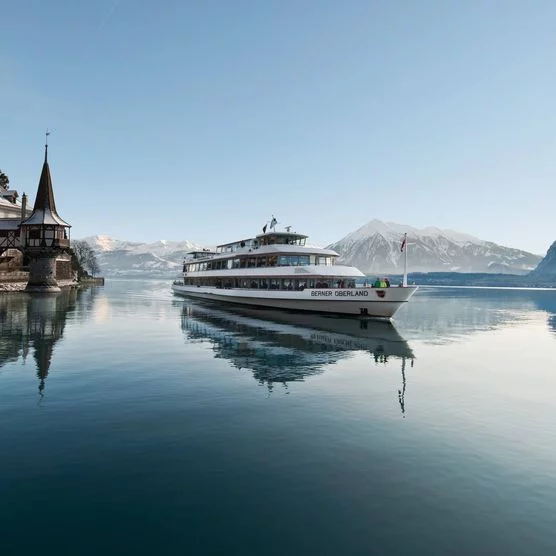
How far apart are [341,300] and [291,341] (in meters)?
14.2

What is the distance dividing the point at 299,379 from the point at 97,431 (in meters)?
8.95

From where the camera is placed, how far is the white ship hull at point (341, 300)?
3928 cm

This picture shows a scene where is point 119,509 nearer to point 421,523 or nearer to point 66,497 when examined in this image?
point 66,497

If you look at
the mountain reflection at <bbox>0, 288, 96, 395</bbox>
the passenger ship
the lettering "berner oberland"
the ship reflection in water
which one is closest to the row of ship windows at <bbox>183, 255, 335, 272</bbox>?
the passenger ship

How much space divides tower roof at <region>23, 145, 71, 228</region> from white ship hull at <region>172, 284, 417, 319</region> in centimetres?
4360

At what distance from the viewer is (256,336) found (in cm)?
3084

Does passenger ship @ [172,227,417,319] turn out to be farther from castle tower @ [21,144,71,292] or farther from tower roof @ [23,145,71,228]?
tower roof @ [23,145,71,228]

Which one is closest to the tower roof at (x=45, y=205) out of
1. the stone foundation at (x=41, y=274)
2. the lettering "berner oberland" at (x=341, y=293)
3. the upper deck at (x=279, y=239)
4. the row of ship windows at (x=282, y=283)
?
the stone foundation at (x=41, y=274)

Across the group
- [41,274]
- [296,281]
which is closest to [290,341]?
[296,281]

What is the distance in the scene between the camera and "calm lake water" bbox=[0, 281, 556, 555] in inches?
280

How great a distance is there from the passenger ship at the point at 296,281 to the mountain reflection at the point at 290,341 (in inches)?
65.6

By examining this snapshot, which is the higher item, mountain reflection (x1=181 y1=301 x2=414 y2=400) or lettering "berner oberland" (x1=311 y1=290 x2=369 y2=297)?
lettering "berner oberland" (x1=311 y1=290 x2=369 y2=297)

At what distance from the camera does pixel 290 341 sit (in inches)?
1132

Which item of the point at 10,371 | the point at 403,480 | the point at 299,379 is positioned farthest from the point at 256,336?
the point at 403,480
